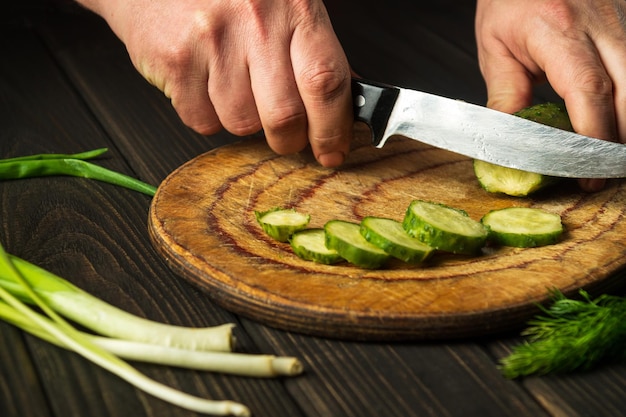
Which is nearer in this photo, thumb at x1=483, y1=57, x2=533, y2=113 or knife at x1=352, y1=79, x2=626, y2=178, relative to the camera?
knife at x1=352, y1=79, x2=626, y2=178

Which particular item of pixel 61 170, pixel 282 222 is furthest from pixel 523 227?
pixel 61 170

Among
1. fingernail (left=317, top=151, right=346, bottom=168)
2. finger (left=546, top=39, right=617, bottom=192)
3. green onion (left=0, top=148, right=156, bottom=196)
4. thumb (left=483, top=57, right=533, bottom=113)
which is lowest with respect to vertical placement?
green onion (left=0, top=148, right=156, bottom=196)

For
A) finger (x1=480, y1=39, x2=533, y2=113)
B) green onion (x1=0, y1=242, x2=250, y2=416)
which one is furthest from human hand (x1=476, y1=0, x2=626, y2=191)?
green onion (x1=0, y1=242, x2=250, y2=416)

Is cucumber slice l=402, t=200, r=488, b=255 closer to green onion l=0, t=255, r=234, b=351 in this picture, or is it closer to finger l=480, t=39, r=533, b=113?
green onion l=0, t=255, r=234, b=351

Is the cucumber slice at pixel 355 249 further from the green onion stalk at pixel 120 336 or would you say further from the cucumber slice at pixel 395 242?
the green onion stalk at pixel 120 336

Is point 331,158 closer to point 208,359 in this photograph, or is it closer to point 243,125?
point 243,125

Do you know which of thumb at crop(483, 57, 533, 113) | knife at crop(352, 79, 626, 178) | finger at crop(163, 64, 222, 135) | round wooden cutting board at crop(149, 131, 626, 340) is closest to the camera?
round wooden cutting board at crop(149, 131, 626, 340)
